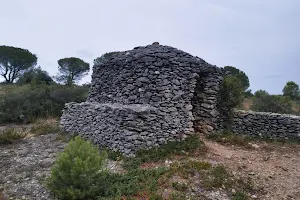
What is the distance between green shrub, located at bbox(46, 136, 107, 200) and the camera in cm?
508

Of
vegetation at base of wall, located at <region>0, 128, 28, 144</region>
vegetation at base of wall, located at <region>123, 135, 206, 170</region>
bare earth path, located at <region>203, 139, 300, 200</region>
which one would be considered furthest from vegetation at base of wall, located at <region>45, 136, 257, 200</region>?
vegetation at base of wall, located at <region>0, 128, 28, 144</region>

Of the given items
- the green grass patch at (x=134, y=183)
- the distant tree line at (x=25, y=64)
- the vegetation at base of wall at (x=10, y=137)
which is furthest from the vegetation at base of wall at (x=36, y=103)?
the distant tree line at (x=25, y=64)

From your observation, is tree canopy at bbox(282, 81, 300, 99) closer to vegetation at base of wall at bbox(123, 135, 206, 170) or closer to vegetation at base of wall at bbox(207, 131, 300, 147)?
vegetation at base of wall at bbox(207, 131, 300, 147)

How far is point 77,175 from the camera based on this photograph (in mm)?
5109

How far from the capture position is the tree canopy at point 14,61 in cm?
3425

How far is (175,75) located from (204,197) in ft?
14.8

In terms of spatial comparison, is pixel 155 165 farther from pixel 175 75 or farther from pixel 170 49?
pixel 170 49

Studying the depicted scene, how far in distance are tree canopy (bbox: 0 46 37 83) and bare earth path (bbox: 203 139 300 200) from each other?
3290cm

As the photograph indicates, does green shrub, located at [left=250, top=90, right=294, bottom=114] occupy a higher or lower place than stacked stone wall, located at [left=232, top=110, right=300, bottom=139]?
higher

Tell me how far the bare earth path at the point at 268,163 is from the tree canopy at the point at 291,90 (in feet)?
71.4

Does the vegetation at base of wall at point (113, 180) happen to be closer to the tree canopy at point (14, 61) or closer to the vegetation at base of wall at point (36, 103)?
the vegetation at base of wall at point (36, 103)

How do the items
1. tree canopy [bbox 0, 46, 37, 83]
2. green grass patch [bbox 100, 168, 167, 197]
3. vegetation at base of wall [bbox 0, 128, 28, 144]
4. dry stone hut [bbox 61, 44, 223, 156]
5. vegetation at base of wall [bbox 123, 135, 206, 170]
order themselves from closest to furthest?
green grass patch [bbox 100, 168, 167, 197] → vegetation at base of wall [bbox 123, 135, 206, 170] → dry stone hut [bbox 61, 44, 223, 156] → vegetation at base of wall [bbox 0, 128, 28, 144] → tree canopy [bbox 0, 46, 37, 83]

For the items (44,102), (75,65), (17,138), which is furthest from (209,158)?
(75,65)

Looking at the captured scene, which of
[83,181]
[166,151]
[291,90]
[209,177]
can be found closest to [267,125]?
[166,151]
